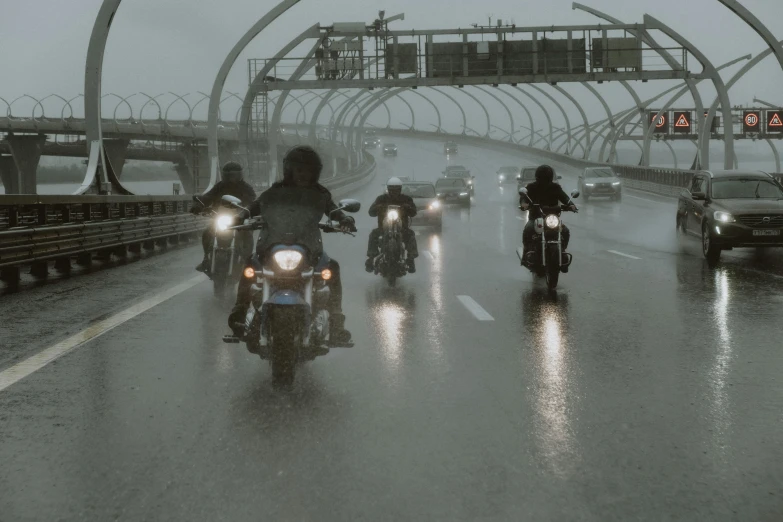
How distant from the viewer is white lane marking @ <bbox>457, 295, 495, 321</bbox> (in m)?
10.8

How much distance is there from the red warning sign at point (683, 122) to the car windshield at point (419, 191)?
234 feet

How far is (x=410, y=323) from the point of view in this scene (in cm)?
1034

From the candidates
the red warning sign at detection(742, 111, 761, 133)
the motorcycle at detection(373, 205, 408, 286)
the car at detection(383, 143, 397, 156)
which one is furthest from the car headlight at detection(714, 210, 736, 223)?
the car at detection(383, 143, 397, 156)

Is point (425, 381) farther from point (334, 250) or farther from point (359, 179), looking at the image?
point (359, 179)

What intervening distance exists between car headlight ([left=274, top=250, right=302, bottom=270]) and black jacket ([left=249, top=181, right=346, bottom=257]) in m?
0.27

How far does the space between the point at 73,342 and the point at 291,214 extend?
116 inches

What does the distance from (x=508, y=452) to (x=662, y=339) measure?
4266 millimetres

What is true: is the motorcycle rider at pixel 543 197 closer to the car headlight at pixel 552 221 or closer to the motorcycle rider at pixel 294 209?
the car headlight at pixel 552 221

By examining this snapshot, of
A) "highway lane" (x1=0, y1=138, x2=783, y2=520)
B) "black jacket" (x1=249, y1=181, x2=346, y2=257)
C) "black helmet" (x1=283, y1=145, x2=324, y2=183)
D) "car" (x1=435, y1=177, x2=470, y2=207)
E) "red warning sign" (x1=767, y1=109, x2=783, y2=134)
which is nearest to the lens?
"highway lane" (x1=0, y1=138, x2=783, y2=520)

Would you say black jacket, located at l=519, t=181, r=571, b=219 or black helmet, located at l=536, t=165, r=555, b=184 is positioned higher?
black helmet, located at l=536, t=165, r=555, b=184

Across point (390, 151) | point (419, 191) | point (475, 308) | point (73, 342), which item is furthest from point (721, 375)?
point (390, 151)

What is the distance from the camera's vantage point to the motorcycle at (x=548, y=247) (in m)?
13.4

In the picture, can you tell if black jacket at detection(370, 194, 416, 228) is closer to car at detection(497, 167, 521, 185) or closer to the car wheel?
the car wheel

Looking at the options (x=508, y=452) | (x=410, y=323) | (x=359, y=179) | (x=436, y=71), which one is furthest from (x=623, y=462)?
(x=359, y=179)
